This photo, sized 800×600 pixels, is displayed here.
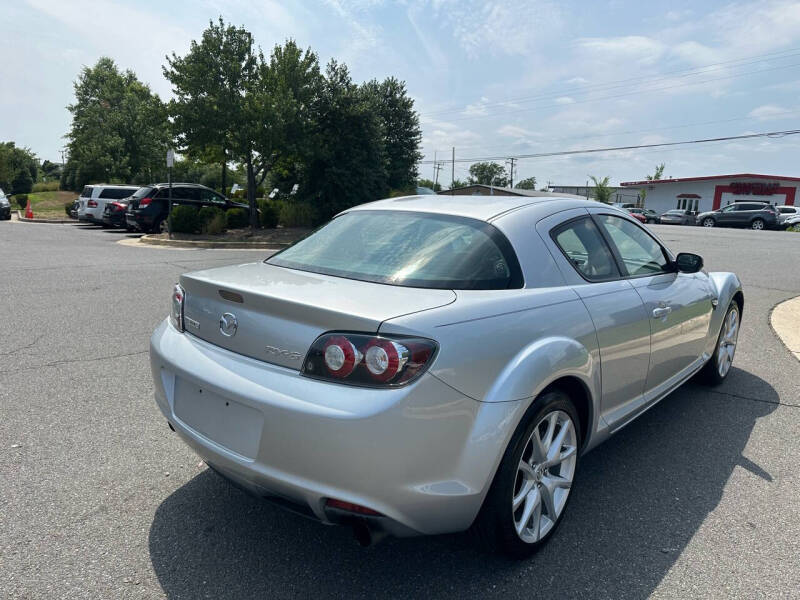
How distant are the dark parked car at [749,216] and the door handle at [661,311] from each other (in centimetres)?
3790

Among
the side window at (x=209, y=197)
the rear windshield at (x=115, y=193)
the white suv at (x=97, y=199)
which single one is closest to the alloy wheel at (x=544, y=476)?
the side window at (x=209, y=197)

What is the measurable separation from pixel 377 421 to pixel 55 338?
4.95 metres

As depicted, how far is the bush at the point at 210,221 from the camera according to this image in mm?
18266

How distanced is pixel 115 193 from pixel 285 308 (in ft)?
80.6

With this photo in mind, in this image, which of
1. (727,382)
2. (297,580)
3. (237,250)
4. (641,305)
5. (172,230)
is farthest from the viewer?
(172,230)

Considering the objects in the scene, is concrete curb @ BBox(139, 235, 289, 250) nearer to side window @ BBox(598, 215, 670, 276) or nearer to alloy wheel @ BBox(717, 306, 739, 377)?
alloy wheel @ BBox(717, 306, 739, 377)

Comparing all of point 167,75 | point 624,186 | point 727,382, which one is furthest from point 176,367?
point 624,186

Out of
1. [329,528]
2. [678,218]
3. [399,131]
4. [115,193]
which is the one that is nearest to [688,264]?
[329,528]

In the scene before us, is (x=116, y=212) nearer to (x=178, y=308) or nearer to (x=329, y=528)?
(x=178, y=308)

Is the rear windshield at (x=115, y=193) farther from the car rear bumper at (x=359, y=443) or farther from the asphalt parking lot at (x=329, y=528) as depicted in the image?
the car rear bumper at (x=359, y=443)

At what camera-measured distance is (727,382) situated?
16.2 feet

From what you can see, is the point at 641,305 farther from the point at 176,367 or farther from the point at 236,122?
the point at 236,122

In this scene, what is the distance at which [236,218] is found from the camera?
19734 millimetres

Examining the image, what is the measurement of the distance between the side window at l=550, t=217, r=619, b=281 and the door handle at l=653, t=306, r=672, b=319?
0.35 meters
